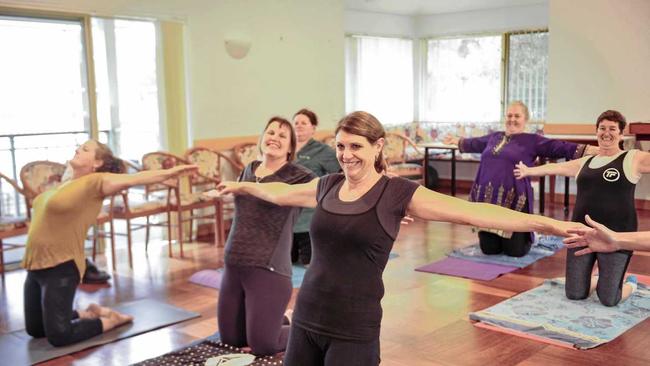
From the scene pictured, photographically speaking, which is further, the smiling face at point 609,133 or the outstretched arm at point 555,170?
the outstretched arm at point 555,170

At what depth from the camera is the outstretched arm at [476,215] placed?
220 cm

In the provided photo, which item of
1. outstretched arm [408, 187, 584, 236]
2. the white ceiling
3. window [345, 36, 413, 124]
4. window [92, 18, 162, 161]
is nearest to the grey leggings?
outstretched arm [408, 187, 584, 236]

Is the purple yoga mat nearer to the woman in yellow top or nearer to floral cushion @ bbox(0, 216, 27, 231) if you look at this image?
the woman in yellow top

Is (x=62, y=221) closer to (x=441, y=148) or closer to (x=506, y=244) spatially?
(x=506, y=244)

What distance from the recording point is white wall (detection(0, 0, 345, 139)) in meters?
6.47

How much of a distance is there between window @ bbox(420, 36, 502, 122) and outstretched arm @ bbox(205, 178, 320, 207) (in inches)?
279

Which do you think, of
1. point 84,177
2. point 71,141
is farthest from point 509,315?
point 71,141

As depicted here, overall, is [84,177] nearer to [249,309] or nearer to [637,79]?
[249,309]

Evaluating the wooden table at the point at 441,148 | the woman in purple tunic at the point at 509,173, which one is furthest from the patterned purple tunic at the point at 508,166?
the wooden table at the point at 441,148

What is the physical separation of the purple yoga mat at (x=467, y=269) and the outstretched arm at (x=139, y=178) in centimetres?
233

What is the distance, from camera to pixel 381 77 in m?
9.72

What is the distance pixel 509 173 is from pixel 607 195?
54.3 inches

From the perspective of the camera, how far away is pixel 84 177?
370 centimetres

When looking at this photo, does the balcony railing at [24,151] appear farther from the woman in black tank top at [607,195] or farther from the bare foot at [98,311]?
the woman in black tank top at [607,195]
